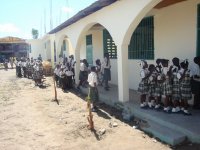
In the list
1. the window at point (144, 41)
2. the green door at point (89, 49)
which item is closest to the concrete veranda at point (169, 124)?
the window at point (144, 41)

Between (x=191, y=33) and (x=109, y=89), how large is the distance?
470 centimetres

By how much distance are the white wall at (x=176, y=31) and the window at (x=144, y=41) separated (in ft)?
0.99

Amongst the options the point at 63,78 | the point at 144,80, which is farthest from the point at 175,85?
the point at 63,78

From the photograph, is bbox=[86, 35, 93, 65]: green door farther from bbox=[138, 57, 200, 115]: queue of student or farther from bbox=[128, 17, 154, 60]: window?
bbox=[138, 57, 200, 115]: queue of student

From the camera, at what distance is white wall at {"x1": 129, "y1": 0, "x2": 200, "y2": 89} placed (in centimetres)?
765

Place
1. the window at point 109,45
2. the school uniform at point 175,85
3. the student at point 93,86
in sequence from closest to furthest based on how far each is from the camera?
the school uniform at point 175,85
the student at point 93,86
the window at point 109,45

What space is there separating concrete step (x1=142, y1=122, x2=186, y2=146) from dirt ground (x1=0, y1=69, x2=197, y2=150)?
0.49ft

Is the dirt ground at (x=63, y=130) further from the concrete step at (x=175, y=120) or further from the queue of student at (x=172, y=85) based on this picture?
the queue of student at (x=172, y=85)

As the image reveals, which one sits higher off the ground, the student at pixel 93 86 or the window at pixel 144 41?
the window at pixel 144 41

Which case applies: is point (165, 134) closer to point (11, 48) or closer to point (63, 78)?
point (63, 78)

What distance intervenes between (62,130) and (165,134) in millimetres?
2630

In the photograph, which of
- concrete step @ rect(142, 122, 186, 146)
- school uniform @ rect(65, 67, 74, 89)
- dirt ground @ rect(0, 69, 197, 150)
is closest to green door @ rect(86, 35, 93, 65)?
school uniform @ rect(65, 67, 74, 89)

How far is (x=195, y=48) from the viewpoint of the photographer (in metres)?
7.57

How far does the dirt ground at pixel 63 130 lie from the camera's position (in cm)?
608
